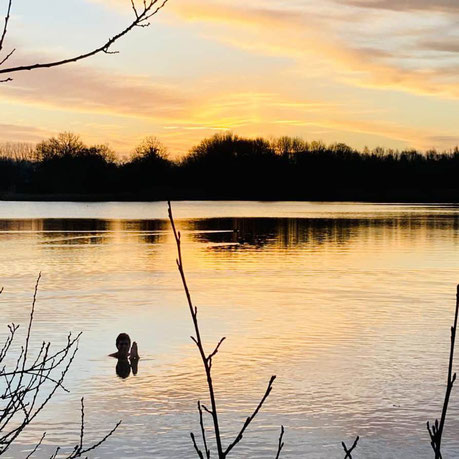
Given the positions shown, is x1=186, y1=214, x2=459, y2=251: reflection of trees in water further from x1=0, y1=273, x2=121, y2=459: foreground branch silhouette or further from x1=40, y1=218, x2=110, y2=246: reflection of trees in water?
x1=0, y1=273, x2=121, y2=459: foreground branch silhouette

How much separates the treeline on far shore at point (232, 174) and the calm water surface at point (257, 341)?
64.7m

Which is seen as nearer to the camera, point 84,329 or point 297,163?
point 84,329

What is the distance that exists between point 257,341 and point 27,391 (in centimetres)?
877

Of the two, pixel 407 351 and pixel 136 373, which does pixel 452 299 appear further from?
pixel 136 373

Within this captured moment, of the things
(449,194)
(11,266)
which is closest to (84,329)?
(11,266)

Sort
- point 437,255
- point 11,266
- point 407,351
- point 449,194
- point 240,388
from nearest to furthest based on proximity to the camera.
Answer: point 240,388, point 407,351, point 11,266, point 437,255, point 449,194

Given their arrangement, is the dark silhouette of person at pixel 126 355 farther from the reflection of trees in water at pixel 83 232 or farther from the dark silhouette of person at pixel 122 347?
the reflection of trees in water at pixel 83 232

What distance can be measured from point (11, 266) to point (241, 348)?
1117cm

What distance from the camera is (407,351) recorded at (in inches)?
412

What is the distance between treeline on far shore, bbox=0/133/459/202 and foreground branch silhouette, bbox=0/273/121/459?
76.6 metres

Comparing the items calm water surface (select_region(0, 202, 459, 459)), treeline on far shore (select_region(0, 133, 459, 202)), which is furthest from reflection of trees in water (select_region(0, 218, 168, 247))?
treeline on far shore (select_region(0, 133, 459, 202))

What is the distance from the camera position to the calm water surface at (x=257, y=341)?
727 cm

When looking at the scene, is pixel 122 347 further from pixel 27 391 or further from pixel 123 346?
pixel 27 391

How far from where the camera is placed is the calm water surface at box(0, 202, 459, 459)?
7266 mm
